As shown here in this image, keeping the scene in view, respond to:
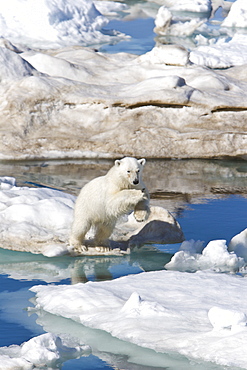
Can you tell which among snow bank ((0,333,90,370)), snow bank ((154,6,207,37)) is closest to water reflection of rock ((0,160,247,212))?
snow bank ((0,333,90,370))

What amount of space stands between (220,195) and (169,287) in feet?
15.3

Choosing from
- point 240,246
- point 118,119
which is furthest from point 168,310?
point 118,119

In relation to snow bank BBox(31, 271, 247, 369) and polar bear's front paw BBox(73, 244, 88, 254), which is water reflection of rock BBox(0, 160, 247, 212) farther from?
snow bank BBox(31, 271, 247, 369)

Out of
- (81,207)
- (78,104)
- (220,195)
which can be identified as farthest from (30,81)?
(81,207)

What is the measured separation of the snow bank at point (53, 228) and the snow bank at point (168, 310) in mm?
1202

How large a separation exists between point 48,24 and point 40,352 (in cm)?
2221

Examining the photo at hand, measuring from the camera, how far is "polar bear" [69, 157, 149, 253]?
680 cm

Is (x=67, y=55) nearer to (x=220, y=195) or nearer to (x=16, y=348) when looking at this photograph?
(x=220, y=195)

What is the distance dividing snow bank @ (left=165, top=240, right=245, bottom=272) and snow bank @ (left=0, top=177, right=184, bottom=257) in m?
0.68

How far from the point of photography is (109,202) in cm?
694

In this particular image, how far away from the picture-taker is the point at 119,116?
1284 cm

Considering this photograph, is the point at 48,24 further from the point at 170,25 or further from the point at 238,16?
the point at 238,16

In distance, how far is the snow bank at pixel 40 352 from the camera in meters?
4.54

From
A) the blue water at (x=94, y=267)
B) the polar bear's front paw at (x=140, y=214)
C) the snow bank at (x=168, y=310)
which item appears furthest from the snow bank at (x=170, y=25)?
the snow bank at (x=168, y=310)
